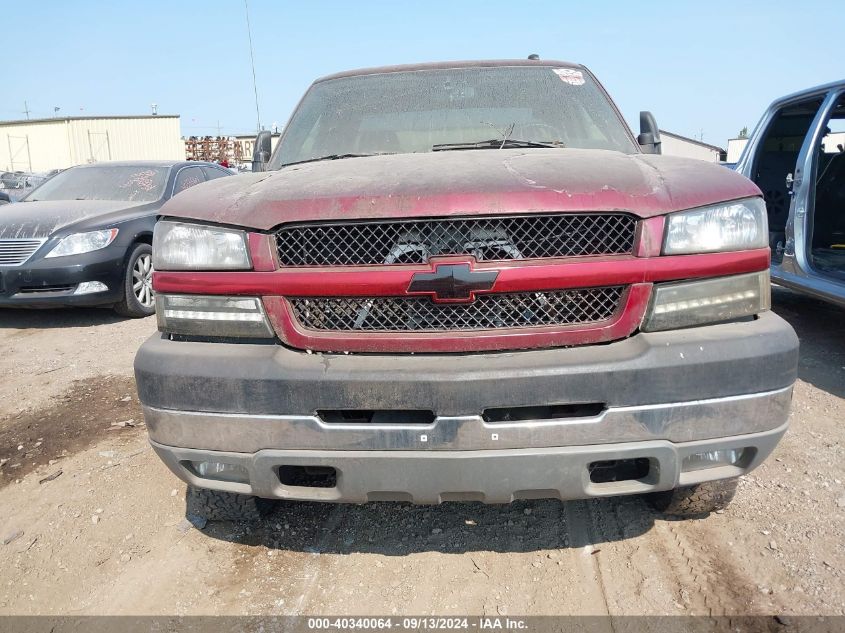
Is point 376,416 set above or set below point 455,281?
below

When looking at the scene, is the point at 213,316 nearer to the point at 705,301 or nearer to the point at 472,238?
the point at 472,238

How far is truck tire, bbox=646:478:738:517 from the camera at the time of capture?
2299mm

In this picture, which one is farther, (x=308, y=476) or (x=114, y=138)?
(x=114, y=138)

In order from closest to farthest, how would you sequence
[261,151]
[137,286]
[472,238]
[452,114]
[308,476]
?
[472,238] → [308,476] → [452,114] → [261,151] → [137,286]

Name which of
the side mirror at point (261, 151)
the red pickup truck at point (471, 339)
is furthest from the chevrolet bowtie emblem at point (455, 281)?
the side mirror at point (261, 151)

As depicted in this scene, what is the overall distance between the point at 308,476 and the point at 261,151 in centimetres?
213

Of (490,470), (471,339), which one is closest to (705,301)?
(471,339)

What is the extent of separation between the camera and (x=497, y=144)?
2.84 metres

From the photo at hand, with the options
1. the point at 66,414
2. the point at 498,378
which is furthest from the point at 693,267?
the point at 66,414

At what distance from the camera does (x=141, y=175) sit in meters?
7.18

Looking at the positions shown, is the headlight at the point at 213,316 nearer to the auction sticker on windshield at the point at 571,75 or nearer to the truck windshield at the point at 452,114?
the truck windshield at the point at 452,114

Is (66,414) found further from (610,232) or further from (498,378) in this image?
(610,232)

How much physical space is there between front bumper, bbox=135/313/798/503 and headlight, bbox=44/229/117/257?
460 cm

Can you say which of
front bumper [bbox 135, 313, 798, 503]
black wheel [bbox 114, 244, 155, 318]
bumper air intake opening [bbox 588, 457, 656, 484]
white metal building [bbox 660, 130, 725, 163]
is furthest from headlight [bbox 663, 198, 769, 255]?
white metal building [bbox 660, 130, 725, 163]
